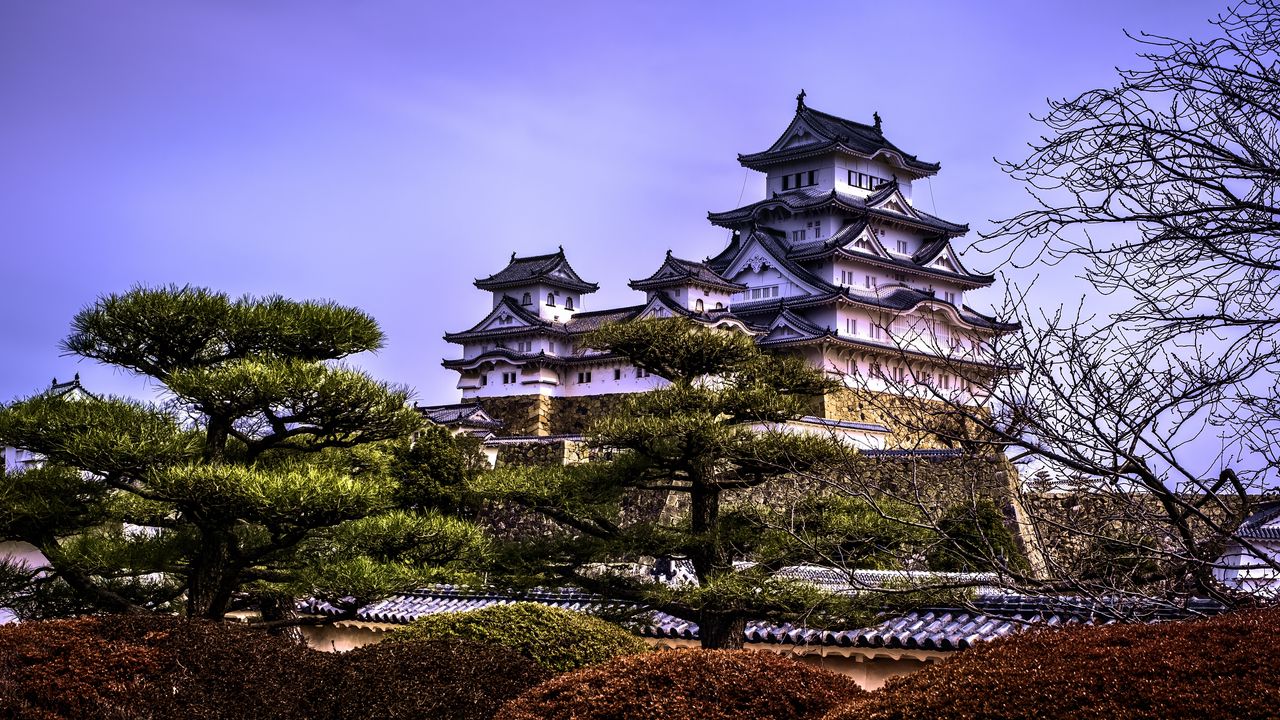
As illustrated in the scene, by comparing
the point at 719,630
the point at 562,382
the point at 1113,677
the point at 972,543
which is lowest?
the point at 1113,677

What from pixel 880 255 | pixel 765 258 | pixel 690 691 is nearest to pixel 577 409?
pixel 765 258

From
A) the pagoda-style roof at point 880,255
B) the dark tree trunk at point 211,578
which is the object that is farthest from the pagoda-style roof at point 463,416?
the dark tree trunk at point 211,578

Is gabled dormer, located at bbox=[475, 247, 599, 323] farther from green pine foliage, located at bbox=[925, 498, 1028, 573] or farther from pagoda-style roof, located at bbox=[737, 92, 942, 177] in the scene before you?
green pine foliage, located at bbox=[925, 498, 1028, 573]

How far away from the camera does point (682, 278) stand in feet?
109

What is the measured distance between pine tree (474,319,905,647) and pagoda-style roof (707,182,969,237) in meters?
24.3

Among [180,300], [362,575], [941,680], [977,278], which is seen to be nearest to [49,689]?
[362,575]

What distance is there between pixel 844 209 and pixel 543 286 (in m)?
9.85

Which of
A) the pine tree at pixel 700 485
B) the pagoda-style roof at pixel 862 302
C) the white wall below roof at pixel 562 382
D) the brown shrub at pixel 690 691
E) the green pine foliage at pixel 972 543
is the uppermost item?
the pagoda-style roof at pixel 862 302

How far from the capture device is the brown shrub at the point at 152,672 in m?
7.91

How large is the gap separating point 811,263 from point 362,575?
26.3 meters

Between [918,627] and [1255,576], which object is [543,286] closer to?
[918,627]

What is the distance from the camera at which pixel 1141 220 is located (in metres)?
5.50

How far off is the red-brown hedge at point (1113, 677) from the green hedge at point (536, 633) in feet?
12.4

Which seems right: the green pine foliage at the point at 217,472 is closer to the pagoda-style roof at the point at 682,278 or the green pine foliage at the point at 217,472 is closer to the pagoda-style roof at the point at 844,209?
the pagoda-style roof at the point at 682,278
